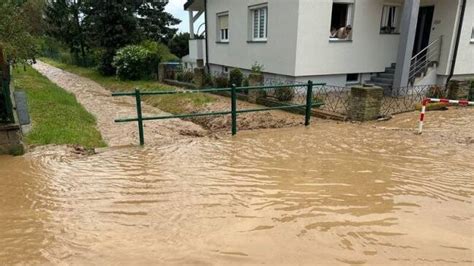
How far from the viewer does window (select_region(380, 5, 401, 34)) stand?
1385 centimetres

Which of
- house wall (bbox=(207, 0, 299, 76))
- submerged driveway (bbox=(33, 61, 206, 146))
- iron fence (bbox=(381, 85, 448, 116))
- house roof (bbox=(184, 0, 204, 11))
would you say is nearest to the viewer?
submerged driveway (bbox=(33, 61, 206, 146))

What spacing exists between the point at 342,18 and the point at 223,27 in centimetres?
646

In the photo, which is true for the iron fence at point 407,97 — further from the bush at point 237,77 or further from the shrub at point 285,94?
the bush at point 237,77

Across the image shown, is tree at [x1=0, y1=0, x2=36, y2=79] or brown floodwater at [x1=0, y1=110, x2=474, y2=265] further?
tree at [x1=0, y1=0, x2=36, y2=79]

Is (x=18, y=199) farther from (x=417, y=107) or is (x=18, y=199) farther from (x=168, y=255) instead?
(x=417, y=107)

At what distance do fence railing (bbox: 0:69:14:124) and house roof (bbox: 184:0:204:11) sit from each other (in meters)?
14.9

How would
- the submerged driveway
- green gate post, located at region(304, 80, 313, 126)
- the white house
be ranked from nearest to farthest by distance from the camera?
green gate post, located at region(304, 80, 313, 126) → the submerged driveway → the white house

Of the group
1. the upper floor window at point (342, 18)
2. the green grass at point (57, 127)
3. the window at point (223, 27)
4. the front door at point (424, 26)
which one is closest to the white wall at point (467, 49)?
the front door at point (424, 26)

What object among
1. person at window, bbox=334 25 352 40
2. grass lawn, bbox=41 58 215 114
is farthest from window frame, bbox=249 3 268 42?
grass lawn, bbox=41 58 215 114

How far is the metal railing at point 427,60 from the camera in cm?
1325

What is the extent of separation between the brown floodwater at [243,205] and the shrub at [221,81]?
762 cm

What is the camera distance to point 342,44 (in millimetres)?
13273

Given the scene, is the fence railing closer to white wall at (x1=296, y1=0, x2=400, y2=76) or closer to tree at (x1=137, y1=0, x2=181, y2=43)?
white wall at (x1=296, y1=0, x2=400, y2=76)

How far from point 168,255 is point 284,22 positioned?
36.8 feet
